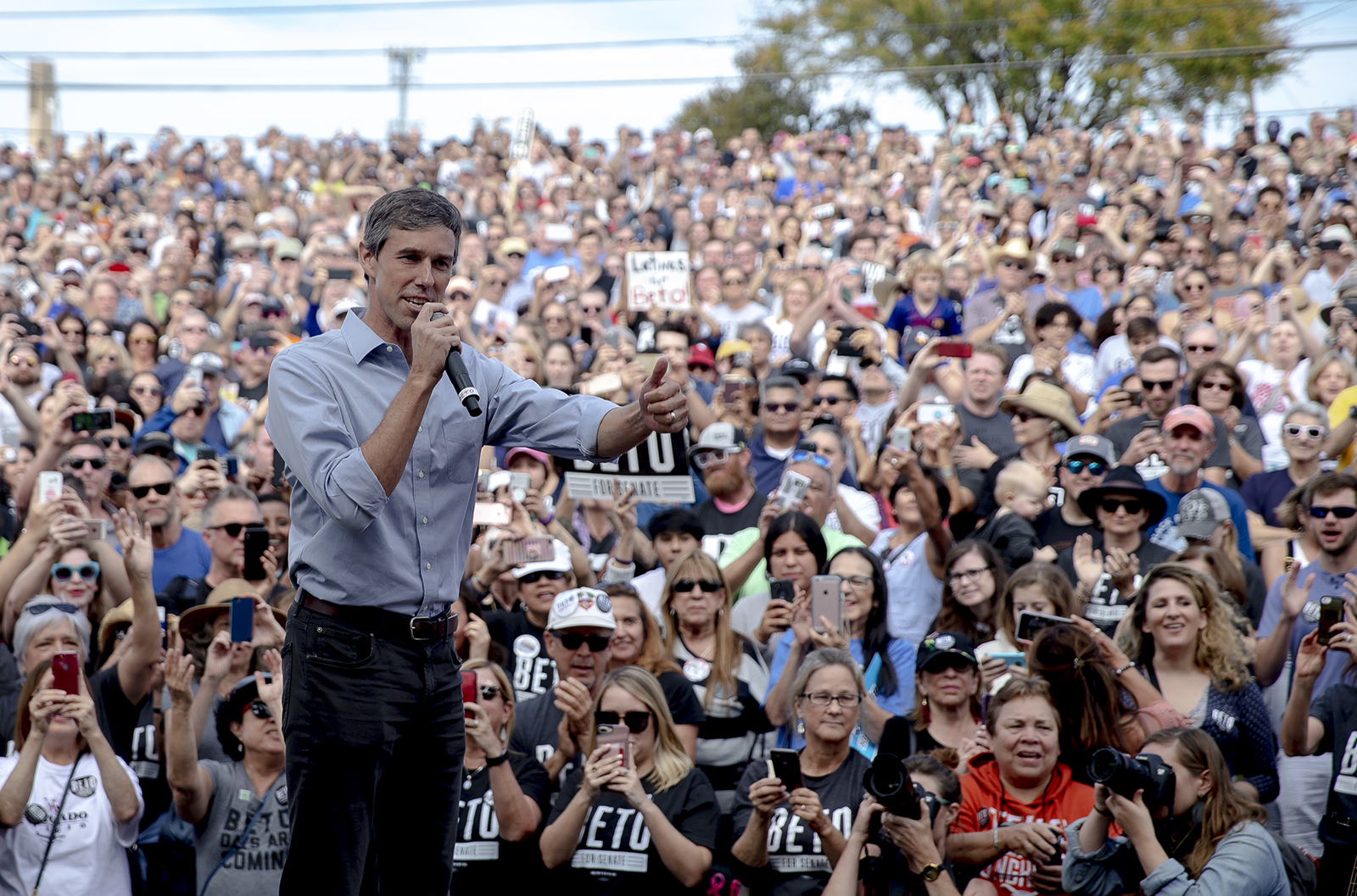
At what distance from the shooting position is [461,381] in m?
2.89

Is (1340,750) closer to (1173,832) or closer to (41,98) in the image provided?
(1173,832)

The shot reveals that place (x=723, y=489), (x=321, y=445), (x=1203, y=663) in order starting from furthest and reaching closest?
(x=723, y=489), (x=1203, y=663), (x=321, y=445)

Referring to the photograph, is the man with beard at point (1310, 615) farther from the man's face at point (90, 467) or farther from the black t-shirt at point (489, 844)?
the man's face at point (90, 467)

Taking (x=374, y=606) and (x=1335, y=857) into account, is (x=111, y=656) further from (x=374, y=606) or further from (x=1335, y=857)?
(x=1335, y=857)

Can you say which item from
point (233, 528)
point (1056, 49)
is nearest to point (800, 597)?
point (233, 528)

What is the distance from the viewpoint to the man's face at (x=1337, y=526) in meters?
6.57

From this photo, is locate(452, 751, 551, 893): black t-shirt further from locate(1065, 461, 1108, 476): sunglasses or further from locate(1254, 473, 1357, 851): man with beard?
locate(1065, 461, 1108, 476): sunglasses

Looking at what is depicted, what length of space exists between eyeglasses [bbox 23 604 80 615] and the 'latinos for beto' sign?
592cm

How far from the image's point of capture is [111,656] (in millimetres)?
6504

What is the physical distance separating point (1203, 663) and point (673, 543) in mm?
2810

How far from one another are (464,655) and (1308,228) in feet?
38.7

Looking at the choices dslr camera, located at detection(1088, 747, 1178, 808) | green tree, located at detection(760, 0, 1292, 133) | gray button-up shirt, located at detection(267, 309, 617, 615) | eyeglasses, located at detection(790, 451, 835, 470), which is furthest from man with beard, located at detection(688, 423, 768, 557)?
green tree, located at detection(760, 0, 1292, 133)

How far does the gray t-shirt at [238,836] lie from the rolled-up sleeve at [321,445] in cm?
285

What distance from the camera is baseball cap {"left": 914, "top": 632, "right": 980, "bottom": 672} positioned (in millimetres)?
5973
